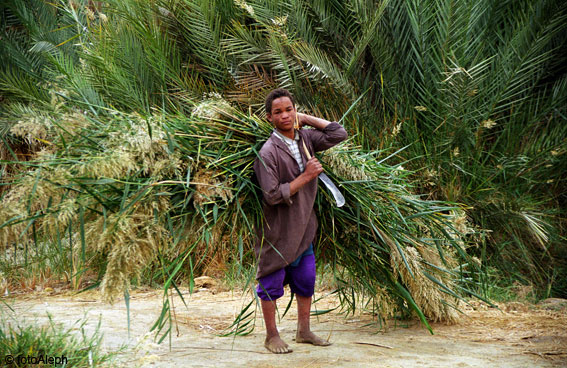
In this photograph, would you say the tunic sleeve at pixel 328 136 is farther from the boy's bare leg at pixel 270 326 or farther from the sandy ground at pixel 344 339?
the sandy ground at pixel 344 339

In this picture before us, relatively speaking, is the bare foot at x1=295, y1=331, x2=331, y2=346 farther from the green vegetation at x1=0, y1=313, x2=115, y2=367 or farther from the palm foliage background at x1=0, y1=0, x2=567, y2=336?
the green vegetation at x1=0, y1=313, x2=115, y2=367

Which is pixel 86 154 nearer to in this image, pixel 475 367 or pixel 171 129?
pixel 171 129

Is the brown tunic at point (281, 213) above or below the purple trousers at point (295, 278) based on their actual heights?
above

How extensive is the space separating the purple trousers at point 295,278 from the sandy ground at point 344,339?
1.18 feet

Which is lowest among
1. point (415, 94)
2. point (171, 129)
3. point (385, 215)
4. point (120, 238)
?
point (120, 238)

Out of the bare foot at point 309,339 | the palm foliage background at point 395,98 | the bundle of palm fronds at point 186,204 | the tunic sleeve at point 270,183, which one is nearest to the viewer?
the bundle of palm fronds at point 186,204

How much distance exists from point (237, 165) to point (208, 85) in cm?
310

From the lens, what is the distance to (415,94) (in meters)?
6.28

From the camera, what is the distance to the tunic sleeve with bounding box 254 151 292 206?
11.5 feet

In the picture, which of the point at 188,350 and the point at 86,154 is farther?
the point at 188,350

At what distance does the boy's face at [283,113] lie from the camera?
3730 millimetres

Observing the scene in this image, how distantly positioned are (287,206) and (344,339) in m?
1.08

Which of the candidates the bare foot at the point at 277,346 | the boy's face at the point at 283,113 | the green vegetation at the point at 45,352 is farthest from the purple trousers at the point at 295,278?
the green vegetation at the point at 45,352

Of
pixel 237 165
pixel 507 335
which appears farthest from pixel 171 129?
pixel 507 335
